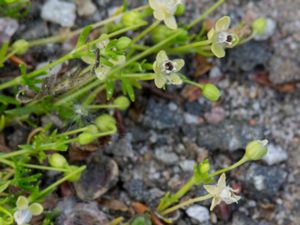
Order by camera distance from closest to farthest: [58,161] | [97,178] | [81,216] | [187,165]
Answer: [58,161] < [81,216] < [97,178] < [187,165]

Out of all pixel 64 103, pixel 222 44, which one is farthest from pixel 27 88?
pixel 222 44

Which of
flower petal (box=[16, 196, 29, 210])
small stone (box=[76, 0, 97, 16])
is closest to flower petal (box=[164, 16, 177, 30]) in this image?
small stone (box=[76, 0, 97, 16])

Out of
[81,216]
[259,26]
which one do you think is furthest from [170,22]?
[81,216]

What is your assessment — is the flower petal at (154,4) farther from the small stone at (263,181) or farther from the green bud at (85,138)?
the small stone at (263,181)

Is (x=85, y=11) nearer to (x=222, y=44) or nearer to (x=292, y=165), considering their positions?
(x=222, y=44)

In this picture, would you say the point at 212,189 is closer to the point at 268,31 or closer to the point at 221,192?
the point at 221,192
